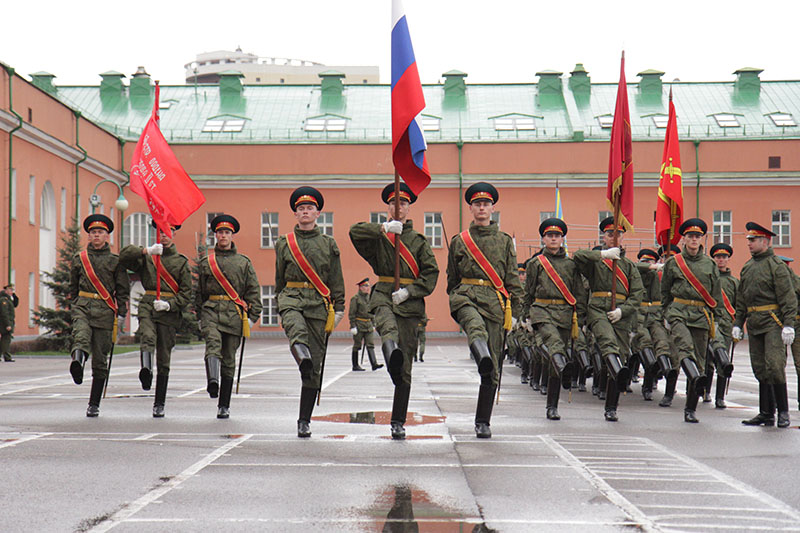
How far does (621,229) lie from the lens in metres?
12.9

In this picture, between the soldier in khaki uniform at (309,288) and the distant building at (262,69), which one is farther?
the distant building at (262,69)

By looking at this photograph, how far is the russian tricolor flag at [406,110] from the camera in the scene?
1023 cm

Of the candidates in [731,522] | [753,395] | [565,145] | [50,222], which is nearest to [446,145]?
[565,145]

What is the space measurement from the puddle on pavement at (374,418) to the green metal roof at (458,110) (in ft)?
129

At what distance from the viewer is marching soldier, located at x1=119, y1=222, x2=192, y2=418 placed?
11.5 meters

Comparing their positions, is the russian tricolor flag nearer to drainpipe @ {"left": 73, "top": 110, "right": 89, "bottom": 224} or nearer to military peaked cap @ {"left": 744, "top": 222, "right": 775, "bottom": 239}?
military peaked cap @ {"left": 744, "top": 222, "right": 775, "bottom": 239}

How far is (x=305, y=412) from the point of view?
9617mm

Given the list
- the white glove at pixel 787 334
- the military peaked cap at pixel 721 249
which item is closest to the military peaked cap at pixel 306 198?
the white glove at pixel 787 334

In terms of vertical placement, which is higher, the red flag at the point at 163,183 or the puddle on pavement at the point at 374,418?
the red flag at the point at 163,183

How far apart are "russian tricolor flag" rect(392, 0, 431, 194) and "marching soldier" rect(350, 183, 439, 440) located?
63 cm

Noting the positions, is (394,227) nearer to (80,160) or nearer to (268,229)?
(80,160)

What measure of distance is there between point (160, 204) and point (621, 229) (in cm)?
565

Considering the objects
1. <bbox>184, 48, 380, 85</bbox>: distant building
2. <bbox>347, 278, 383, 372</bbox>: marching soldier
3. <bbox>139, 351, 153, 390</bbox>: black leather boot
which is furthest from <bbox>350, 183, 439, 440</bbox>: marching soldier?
<bbox>184, 48, 380, 85</bbox>: distant building

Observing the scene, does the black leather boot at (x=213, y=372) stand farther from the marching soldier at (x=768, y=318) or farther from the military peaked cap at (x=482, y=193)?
the marching soldier at (x=768, y=318)
